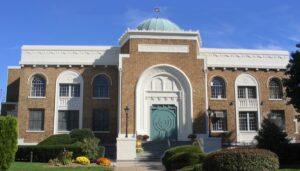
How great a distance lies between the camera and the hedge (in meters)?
23.3

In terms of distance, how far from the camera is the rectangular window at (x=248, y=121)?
116 feet

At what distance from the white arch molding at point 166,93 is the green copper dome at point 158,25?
4981mm

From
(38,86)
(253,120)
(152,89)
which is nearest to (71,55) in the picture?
(38,86)

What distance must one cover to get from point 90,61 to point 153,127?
7.88 m

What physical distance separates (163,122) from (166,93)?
7.57ft

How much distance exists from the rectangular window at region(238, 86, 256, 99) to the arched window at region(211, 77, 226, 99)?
145cm

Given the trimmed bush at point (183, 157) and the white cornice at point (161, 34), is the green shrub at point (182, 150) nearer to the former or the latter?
the trimmed bush at point (183, 157)

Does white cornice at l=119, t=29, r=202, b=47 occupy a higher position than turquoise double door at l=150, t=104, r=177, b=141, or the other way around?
white cornice at l=119, t=29, r=202, b=47

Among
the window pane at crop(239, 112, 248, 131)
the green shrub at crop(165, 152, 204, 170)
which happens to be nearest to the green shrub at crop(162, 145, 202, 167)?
the green shrub at crop(165, 152, 204, 170)

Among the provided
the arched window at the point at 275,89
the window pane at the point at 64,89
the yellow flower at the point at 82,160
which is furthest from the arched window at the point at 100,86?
the arched window at the point at 275,89

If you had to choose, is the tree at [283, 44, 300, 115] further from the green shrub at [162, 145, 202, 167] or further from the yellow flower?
the yellow flower

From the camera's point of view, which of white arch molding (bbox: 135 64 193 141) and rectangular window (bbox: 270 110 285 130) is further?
rectangular window (bbox: 270 110 285 130)

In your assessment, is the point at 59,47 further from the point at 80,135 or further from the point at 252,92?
the point at 252,92

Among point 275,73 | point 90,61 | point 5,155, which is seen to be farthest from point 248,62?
point 5,155
